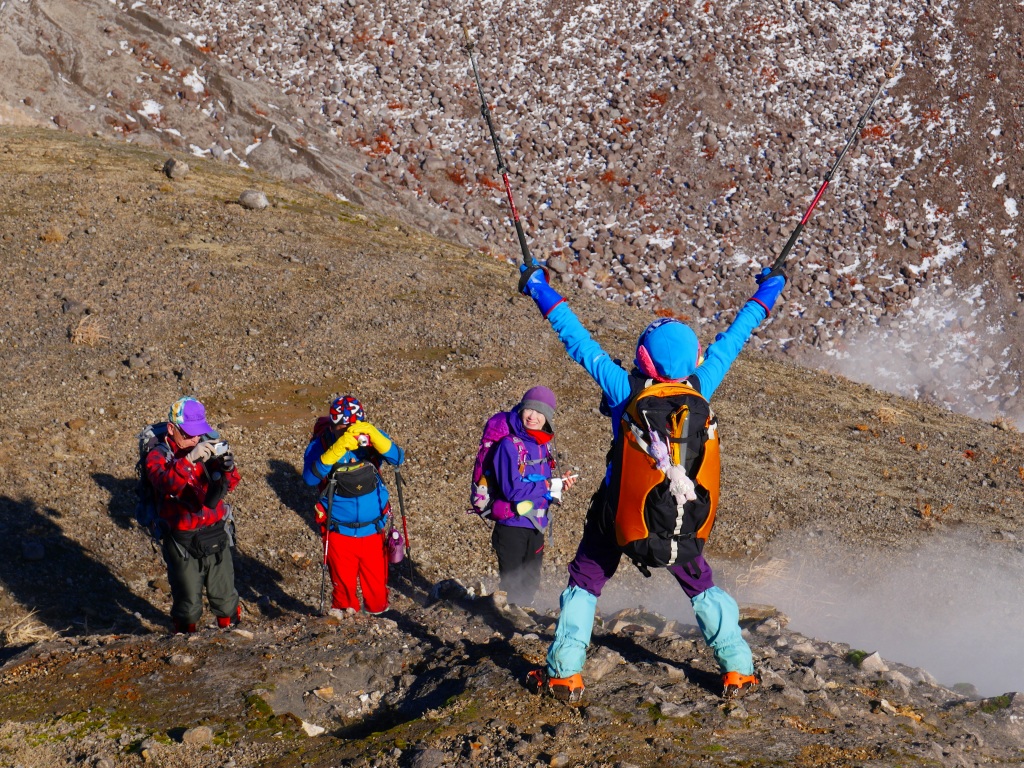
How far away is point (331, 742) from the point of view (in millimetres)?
5352

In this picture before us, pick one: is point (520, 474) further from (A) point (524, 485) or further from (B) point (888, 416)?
(B) point (888, 416)

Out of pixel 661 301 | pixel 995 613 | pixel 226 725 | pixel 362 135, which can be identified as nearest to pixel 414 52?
pixel 362 135

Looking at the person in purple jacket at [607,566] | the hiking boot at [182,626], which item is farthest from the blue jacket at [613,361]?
the hiking boot at [182,626]

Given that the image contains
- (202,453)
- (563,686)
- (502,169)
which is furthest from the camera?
(502,169)

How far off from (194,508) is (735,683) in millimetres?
4226

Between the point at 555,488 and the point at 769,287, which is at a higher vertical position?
the point at 769,287

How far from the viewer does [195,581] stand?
24.7ft

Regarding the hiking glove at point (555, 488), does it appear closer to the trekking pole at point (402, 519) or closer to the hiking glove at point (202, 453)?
the trekking pole at point (402, 519)

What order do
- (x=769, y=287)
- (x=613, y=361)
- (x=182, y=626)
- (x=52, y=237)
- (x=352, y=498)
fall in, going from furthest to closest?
1. (x=52, y=237)
2. (x=352, y=498)
3. (x=182, y=626)
4. (x=769, y=287)
5. (x=613, y=361)

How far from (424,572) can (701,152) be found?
20.6 meters

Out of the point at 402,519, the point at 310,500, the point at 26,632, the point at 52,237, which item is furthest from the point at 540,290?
the point at 52,237

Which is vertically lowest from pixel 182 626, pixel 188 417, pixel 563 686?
pixel 182 626

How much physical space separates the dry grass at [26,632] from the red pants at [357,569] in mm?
2431

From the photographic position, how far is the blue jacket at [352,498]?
8.19 m
